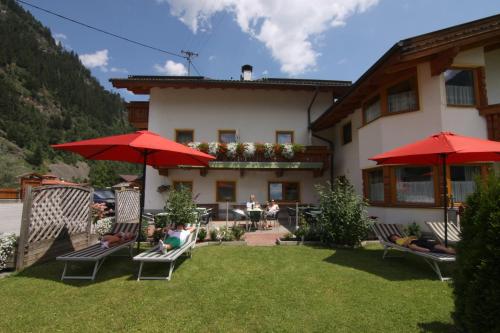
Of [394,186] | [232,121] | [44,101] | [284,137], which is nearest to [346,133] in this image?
[284,137]

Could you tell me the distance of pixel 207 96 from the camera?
15031mm

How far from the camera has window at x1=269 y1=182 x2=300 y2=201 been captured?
48.2ft

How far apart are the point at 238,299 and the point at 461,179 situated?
8.17 m

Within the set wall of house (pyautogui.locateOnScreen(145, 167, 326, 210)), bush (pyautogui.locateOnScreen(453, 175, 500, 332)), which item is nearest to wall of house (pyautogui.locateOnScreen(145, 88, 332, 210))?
wall of house (pyautogui.locateOnScreen(145, 167, 326, 210))

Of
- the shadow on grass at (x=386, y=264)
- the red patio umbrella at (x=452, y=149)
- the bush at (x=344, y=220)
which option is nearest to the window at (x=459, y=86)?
the red patio umbrella at (x=452, y=149)

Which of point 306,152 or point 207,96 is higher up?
point 207,96

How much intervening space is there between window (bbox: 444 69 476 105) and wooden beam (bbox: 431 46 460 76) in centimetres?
50

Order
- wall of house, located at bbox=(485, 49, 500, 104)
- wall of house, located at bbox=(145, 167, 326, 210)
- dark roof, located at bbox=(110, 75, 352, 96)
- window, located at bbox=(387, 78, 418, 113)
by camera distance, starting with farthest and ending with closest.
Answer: wall of house, located at bbox=(145, 167, 326, 210) < dark roof, located at bbox=(110, 75, 352, 96) < window, located at bbox=(387, 78, 418, 113) < wall of house, located at bbox=(485, 49, 500, 104)

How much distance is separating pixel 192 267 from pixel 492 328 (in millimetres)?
4655

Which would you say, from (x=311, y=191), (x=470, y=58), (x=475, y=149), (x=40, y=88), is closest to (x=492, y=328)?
(x=475, y=149)

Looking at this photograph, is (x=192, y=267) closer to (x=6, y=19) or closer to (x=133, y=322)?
(x=133, y=322)

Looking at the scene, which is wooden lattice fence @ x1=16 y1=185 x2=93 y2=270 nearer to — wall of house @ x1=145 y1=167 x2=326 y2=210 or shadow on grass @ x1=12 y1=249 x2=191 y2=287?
shadow on grass @ x1=12 y1=249 x2=191 y2=287

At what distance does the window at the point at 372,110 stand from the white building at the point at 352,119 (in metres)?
0.04

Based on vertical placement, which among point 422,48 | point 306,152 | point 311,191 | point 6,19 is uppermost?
point 6,19
